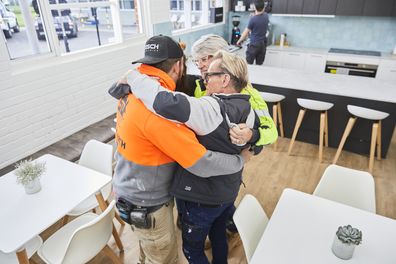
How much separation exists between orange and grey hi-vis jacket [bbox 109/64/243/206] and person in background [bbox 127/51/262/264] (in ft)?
0.18

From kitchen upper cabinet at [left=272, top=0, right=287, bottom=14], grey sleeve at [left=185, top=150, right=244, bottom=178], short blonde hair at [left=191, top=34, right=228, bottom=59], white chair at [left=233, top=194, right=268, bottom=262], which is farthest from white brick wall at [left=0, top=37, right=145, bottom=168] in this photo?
kitchen upper cabinet at [left=272, top=0, right=287, bottom=14]

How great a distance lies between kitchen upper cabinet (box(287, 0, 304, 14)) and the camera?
225 inches

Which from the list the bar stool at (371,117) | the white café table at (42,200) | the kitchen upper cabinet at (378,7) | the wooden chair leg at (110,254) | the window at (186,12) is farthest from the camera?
the window at (186,12)

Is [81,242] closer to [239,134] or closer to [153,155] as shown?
[153,155]

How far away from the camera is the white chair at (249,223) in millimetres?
1542

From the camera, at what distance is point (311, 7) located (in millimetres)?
5652

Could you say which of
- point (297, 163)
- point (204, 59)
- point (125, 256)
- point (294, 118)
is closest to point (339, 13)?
point (294, 118)

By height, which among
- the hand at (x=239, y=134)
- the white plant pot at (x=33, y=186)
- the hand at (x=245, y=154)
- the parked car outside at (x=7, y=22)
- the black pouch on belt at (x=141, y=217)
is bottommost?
the white plant pot at (x=33, y=186)

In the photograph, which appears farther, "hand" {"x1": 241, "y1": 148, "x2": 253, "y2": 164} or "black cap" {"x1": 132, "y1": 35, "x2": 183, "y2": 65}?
"hand" {"x1": 241, "y1": 148, "x2": 253, "y2": 164}

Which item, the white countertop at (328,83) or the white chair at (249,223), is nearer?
the white chair at (249,223)

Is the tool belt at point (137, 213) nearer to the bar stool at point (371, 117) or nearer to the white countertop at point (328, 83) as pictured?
the bar stool at point (371, 117)

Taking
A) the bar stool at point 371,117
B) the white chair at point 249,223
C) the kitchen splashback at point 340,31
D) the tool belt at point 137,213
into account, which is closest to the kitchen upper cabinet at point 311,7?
the kitchen splashback at point 340,31

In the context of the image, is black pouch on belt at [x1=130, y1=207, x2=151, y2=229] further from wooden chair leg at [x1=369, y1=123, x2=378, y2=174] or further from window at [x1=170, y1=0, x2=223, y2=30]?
window at [x1=170, y1=0, x2=223, y2=30]

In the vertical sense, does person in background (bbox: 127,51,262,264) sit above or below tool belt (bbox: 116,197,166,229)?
above
